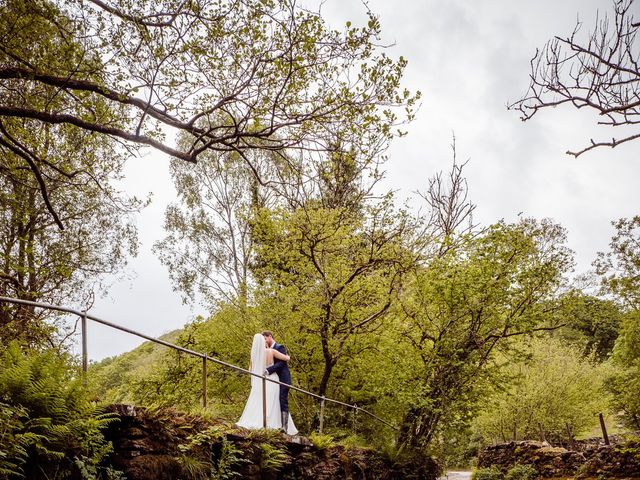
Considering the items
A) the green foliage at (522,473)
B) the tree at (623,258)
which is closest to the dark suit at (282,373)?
the green foliage at (522,473)

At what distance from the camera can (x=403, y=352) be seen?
14.9 meters

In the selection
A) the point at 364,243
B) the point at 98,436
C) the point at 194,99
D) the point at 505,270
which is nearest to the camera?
the point at 98,436

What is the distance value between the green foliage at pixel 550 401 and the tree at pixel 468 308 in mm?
17311

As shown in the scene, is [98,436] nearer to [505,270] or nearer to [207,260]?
[505,270]

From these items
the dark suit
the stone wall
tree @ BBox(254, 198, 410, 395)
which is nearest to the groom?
the dark suit

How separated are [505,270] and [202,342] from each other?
1049 cm

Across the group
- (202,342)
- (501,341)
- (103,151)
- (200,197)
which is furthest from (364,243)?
(200,197)

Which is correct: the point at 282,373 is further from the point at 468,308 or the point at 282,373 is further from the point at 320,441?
the point at 468,308

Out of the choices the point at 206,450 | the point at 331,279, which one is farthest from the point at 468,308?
the point at 206,450

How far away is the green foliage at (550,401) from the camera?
31.6 metres

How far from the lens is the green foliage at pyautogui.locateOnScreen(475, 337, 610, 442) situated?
3159 centimetres

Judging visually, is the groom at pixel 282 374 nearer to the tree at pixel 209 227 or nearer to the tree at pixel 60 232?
the tree at pixel 60 232

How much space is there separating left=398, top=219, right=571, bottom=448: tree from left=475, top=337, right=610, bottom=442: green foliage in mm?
17311

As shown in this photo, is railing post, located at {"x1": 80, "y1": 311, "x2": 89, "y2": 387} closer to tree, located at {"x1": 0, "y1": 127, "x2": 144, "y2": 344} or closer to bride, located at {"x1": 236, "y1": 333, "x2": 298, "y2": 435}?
tree, located at {"x1": 0, "y1": 127, "x2": 144, "y2": 344}
